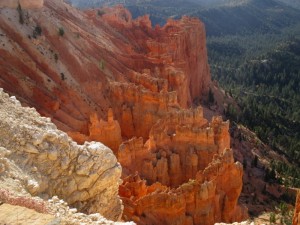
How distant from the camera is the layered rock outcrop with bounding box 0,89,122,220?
11.1 m

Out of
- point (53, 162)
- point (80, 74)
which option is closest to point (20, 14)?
point (80, 74)

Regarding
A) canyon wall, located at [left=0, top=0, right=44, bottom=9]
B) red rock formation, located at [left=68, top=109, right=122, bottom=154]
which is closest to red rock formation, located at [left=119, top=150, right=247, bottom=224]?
red rock formation, located at [left=68, top=109, right=122, bottom=154]

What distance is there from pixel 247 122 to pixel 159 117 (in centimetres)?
2790

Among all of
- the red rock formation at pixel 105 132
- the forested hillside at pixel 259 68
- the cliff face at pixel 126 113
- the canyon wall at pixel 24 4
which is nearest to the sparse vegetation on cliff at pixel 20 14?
the cliff face at pixel 126 113

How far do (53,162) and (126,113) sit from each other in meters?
26.3

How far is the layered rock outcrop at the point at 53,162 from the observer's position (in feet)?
36.3

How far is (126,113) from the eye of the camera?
37875 millimetres

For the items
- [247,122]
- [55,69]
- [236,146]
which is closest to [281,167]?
[236,146]

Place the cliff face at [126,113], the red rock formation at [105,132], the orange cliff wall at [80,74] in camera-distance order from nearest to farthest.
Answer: the cliff face at [126,113] → the red rock formation at [105,132] → the orange cliff wall at [80,74]

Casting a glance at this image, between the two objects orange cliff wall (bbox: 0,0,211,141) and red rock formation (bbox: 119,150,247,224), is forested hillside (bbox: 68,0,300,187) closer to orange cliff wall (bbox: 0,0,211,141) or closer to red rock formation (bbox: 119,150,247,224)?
orange cliff wall (bbox: 0,0,211,141)

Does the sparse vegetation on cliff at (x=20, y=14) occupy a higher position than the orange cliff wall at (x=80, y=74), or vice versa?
the sparse vegetation on cliff at (x=20, y=14)

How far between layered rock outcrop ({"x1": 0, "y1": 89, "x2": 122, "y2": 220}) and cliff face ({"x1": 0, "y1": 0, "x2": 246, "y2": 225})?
0.09 meters

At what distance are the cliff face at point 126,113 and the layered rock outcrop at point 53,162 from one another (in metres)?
0.09

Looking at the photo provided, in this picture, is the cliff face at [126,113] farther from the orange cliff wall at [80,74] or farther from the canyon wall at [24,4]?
the canyon wall at [24,4]
